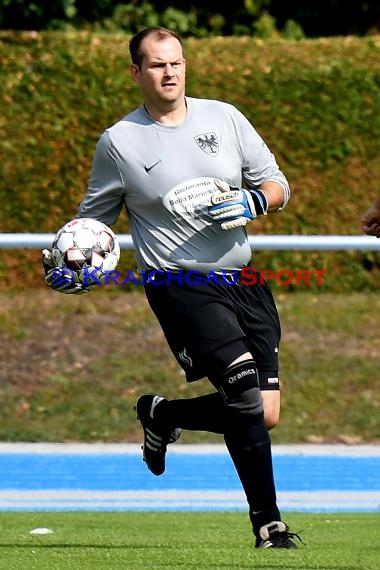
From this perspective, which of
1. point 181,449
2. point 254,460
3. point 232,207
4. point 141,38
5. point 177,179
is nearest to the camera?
point 232,207

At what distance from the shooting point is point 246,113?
14.4m

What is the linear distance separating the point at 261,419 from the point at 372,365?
22.6ft

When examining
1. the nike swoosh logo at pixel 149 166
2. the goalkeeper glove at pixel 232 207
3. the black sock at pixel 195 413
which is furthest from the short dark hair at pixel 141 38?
the black sock at pixel 195 413

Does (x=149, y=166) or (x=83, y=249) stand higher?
(x=149, y=166)

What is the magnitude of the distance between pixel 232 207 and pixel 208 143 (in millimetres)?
453

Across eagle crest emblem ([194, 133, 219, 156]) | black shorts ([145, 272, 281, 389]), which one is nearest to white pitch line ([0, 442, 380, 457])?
black shorts ([145, 272, 281, 389])

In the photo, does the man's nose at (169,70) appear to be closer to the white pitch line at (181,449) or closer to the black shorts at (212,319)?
the black shorts at (212,319)

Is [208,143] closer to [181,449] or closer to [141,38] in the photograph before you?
[141,38]

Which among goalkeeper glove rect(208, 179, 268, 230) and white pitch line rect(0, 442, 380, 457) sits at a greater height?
goalkeeper glove rect(208, 179, 268, 230)

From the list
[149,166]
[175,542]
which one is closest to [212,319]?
[149,166]

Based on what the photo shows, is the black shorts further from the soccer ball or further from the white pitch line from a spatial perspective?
the white pitch line

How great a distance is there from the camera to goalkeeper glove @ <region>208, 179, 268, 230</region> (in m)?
6.00

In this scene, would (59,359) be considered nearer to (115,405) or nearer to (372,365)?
(115,405)

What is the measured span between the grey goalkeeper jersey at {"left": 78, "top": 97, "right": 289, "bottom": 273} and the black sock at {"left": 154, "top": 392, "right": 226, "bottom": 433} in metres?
0.68
